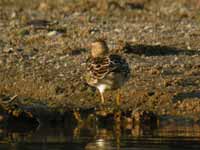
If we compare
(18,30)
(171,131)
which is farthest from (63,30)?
(171,131)

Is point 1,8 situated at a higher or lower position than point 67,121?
higher

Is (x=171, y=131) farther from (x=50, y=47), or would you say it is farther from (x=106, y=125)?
(x=50, y=47)

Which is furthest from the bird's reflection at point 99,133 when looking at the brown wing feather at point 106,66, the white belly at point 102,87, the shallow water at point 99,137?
the brown wing feather at point 106,66

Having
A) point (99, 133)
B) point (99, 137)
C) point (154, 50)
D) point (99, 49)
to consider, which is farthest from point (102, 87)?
point (154, 50)

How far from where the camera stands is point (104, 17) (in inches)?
995

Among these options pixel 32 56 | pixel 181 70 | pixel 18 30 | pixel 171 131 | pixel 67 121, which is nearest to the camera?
pixel 171 131

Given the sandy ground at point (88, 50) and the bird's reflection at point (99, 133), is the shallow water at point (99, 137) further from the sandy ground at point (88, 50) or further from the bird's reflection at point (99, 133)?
the sandy ground at point (88, 50)

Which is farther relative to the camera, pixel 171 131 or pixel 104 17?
pixel 104 17

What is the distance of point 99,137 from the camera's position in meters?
14.3

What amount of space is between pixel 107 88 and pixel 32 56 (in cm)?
456

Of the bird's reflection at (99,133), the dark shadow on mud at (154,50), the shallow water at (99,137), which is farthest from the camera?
the dark shadow on mud at (154,50)

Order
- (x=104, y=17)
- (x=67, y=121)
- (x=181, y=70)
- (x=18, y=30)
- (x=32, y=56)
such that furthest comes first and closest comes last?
(x=104, y=17)
(x=18, y=30)
(x=32, y=56)
(x=181, y=70)
(x=67, y=121)

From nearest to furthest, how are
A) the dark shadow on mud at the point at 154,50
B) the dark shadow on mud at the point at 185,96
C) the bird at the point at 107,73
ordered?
the bird at the point at 107,73
the dark shadow on mud at the point at 185,96
the dark shadow on mud at the point at 154,50

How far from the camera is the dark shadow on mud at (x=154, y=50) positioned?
67.6 feet
